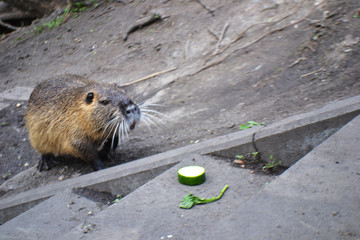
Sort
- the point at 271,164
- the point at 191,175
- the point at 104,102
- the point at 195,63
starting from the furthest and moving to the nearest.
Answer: the point at 195,63, the point at 104,102, the point at 271,164, the point at 191,175

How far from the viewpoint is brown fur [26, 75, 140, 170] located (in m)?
3.66

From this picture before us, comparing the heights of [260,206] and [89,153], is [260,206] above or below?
above

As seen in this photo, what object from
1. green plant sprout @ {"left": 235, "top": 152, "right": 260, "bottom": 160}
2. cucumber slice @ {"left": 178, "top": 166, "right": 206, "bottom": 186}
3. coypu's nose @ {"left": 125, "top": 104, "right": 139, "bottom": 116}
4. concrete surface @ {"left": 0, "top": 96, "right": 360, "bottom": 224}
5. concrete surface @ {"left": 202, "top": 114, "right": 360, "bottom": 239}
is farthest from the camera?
coypu's nose @ {"left": 125, "top": 104, "right": 139, "bottom": 116}

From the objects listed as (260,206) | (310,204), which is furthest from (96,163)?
(310,204)

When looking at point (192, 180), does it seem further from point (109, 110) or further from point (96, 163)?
point (96, 163)

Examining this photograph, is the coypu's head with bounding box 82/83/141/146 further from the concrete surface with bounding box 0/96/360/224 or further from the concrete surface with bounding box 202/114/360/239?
the concrete surface with bounding box 202/114/360/239

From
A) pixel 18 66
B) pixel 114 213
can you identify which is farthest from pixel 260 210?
pixel 18 66

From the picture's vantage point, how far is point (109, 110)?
3615 millimetres

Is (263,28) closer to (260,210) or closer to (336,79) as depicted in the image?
(336,79)

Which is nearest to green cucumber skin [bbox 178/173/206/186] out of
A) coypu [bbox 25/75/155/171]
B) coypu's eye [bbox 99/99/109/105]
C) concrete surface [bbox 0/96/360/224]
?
concrete surface [bbox 0/96/360/224]

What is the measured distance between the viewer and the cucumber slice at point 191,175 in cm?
235

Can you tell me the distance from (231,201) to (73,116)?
2.08 meters

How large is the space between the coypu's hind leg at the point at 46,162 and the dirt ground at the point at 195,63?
0.10m

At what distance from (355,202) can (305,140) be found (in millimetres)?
923
